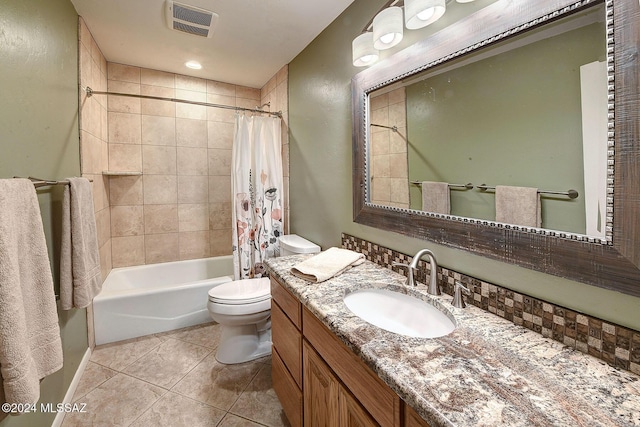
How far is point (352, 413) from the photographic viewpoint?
2.82ft

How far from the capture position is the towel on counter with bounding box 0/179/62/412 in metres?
0.87

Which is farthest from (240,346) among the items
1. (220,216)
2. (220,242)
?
(220,216)

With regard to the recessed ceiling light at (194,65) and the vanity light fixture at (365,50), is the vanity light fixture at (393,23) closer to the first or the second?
the vanity light fixture at (365,50)

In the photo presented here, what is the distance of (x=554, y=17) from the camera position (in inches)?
32.7

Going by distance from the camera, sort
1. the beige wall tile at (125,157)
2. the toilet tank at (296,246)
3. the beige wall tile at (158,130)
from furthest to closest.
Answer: the beige wall tile at (158,130), the beige wall tile at (125,157), the toilet tank at (296,246)

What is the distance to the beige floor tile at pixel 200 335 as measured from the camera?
7.50 ft

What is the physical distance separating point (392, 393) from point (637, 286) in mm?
650

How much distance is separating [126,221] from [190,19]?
6.52ft

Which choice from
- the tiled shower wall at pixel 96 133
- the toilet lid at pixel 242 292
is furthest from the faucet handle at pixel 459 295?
the tiled shower wall at pixel 96 133

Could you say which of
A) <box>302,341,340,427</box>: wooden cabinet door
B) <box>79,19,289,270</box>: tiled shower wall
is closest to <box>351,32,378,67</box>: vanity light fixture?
<box>79,19,289,270</box>: tiled shower wall

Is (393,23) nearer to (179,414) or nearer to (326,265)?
(326,265)

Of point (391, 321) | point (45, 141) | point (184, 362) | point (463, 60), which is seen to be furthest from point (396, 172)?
point (184, 362)

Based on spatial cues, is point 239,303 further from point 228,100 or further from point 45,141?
point 228,100

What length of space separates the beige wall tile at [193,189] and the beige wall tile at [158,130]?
399mm
